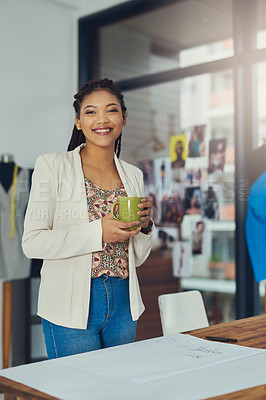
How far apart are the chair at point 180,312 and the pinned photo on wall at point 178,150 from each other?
59.2 inches

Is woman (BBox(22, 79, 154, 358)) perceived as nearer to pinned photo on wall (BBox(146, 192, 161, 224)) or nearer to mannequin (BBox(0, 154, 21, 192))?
mannequin (BBox(0, 154, 21, 192))

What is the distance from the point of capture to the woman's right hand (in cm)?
152

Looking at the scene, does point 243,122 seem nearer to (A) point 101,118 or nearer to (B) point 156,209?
(B) point 156,209

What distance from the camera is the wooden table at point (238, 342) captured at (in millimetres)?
990

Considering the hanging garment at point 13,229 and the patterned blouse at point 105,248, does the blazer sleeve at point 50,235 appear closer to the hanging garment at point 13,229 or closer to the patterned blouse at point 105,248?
the patterned blouse at point 105,248

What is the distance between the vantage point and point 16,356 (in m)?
3.50

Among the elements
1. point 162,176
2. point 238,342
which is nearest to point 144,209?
point 238,342

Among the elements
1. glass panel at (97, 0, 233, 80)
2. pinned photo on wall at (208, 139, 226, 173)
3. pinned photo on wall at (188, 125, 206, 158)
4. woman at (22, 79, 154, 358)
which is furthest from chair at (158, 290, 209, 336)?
glass panel at (97, 0, 233, 80)

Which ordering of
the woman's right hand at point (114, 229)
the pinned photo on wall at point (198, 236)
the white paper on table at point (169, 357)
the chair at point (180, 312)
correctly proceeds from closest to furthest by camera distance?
1. the white paper on table at point (169, 357)
2. the woman's right hand at point (114, 229)
3. the chair at point (180, 312)
4. the pinned photo on wall at point (198, 236)

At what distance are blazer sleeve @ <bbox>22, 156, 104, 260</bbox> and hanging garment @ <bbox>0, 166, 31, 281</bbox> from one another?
5.75 feet

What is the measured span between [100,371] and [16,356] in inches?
101

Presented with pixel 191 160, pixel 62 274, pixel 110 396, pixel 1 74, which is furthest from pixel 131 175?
pixel 1 74

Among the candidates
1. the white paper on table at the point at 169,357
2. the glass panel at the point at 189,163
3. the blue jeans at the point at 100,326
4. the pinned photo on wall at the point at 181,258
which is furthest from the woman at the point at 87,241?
the pinned photo on wall at the point at 181,258

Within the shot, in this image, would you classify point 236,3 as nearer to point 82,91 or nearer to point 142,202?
point 82,91
